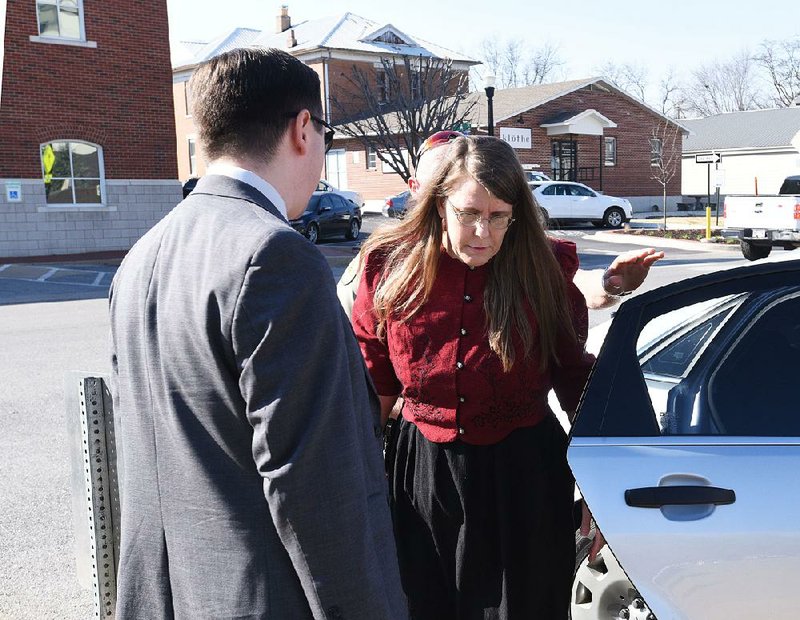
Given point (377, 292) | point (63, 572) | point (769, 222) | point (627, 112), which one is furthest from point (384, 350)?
point (627, 112)

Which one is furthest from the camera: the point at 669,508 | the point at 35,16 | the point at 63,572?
the point at 35,16

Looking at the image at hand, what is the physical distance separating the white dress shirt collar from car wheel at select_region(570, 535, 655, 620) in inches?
57.0

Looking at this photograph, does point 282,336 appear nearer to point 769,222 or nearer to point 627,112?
point 769,222

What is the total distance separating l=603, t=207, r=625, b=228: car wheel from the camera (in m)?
28.7

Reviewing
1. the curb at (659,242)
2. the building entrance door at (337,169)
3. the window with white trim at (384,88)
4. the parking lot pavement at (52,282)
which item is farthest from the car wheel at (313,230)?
the building entrance door at (337,169)

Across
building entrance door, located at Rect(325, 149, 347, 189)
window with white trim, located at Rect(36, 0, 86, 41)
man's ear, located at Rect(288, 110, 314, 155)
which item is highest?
window with white trim, located at Rect(36, 0, 86, 41)

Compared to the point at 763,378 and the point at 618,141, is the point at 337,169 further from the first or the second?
the point at 763,378

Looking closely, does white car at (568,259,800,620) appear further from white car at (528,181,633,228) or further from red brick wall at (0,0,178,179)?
white car at (528,181,633,228)

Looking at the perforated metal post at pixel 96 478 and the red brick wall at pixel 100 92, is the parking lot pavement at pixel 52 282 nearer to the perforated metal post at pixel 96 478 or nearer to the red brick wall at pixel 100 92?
the red brick wall at pixel 100 92

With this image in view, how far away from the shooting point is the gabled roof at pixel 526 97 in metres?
35.6

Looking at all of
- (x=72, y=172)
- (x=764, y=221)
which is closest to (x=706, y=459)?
(x=764, y=221)

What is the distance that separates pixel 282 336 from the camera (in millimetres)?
1487

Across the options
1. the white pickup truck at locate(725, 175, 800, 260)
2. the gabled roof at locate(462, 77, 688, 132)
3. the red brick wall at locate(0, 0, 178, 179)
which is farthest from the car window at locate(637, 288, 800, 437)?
the gabled roof at locate(462, 77, 688, 132)

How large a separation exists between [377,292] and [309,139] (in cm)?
76
